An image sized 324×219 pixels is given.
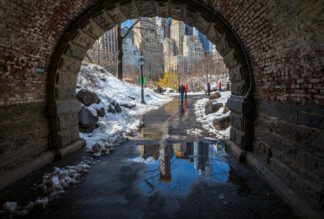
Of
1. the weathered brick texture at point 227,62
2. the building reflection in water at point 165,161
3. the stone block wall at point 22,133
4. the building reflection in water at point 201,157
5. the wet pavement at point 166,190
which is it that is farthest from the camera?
the building reflection in water at point 201,157

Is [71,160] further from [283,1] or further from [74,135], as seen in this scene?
[283,1]

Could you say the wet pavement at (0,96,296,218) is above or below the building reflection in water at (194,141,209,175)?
below

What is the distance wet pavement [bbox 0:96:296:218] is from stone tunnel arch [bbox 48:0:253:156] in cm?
90

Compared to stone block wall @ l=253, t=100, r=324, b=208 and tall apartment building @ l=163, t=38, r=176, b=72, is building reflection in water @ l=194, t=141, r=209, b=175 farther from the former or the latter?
tall apartment building @ l=163, t=38, r=176, b=72

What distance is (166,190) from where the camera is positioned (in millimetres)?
3305

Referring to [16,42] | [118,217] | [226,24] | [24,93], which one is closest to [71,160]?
[24,93]

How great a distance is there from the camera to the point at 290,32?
279 centimetres

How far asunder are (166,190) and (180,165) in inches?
44.7

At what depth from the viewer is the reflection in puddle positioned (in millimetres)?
3545

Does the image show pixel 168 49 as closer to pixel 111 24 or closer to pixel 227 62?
pixel 111 24

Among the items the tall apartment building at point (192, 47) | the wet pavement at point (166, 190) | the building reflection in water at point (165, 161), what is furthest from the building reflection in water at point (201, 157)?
the tall apartment building at point (192, 47)

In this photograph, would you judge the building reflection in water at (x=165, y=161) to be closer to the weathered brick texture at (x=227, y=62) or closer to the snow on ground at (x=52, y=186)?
the snow on ground at (x=52, y=186)

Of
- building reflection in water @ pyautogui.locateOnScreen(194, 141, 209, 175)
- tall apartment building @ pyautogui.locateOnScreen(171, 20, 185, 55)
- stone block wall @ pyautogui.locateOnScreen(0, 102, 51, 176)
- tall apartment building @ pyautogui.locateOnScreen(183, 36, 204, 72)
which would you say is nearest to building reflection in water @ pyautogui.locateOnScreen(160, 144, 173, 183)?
building reflection in water @ pyautogui.locateOnScreen(194, 141, 209, 175)

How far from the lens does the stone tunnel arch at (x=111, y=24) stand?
175 inches
